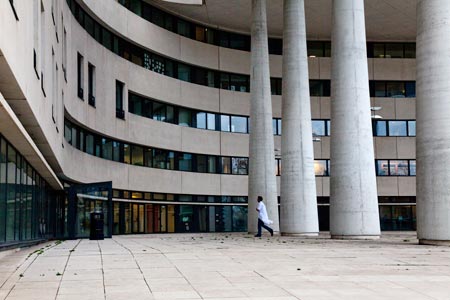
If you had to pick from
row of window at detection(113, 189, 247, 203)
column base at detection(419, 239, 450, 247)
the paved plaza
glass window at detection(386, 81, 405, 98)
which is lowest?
the paved plaza

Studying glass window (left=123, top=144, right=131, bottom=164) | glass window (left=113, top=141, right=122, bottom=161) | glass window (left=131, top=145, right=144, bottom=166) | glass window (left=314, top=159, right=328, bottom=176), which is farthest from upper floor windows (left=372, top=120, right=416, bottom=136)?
glass window (left=113, top=141, right=122, bottom=161)

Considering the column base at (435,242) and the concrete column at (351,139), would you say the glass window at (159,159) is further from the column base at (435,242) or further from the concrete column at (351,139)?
the column base at (435,242)

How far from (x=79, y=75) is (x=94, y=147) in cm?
490

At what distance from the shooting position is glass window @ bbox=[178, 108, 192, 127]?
48812 millimetres

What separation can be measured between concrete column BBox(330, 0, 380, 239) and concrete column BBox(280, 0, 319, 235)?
576 cm

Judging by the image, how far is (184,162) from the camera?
161 ft

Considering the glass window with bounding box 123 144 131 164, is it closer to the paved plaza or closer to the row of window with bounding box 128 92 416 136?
the row of window with bounding box 128 92 416 136

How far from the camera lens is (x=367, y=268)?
42.3 ft

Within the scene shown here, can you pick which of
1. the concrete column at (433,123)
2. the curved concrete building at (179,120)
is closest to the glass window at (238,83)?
the curved concrete building at (179,120)

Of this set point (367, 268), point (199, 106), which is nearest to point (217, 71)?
point (199, 106)

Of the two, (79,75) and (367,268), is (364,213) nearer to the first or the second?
(367,268)

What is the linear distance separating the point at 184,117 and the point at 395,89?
18.5 m

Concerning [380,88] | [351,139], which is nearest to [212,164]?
[380,88]

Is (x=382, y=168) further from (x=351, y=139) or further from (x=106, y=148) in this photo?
(x=351, y=139)
